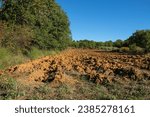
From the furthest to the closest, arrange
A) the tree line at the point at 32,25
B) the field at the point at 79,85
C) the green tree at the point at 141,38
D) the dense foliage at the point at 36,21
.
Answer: the green tree at the point at 141,38 → the dense foliage at the point at 36,21 → the tree line at the point at 32,25 → the field at the point at 79,85

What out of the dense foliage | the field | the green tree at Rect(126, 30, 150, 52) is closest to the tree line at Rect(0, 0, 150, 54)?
the dense foliage

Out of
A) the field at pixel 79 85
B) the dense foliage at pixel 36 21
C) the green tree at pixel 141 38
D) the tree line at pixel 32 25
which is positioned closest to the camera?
the field at pixel 79 85

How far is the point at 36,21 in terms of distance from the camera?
2478cm

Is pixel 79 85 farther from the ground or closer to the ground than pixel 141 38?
closer to the ground

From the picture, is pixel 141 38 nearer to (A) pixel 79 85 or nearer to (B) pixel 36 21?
(B) pixel 36 21

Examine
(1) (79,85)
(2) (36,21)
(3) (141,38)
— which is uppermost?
(3) (141,38)

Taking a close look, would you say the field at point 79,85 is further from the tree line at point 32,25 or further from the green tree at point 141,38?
the green tree at point 141,38

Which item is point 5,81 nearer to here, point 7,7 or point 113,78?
point 113,78

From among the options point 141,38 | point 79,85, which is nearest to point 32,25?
point 79,85

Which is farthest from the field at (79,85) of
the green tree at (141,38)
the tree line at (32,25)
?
the green tree at (141,38)

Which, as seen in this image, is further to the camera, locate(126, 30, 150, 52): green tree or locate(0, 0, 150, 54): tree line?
locate(126, 30, 150, 52): green tree

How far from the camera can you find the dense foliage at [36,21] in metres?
22.0

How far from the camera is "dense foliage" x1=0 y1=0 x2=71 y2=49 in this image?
2203cm

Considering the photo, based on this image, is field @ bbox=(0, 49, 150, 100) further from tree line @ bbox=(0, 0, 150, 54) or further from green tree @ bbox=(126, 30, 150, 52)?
green tree @ bbox=(126, 30, 150, 52)
